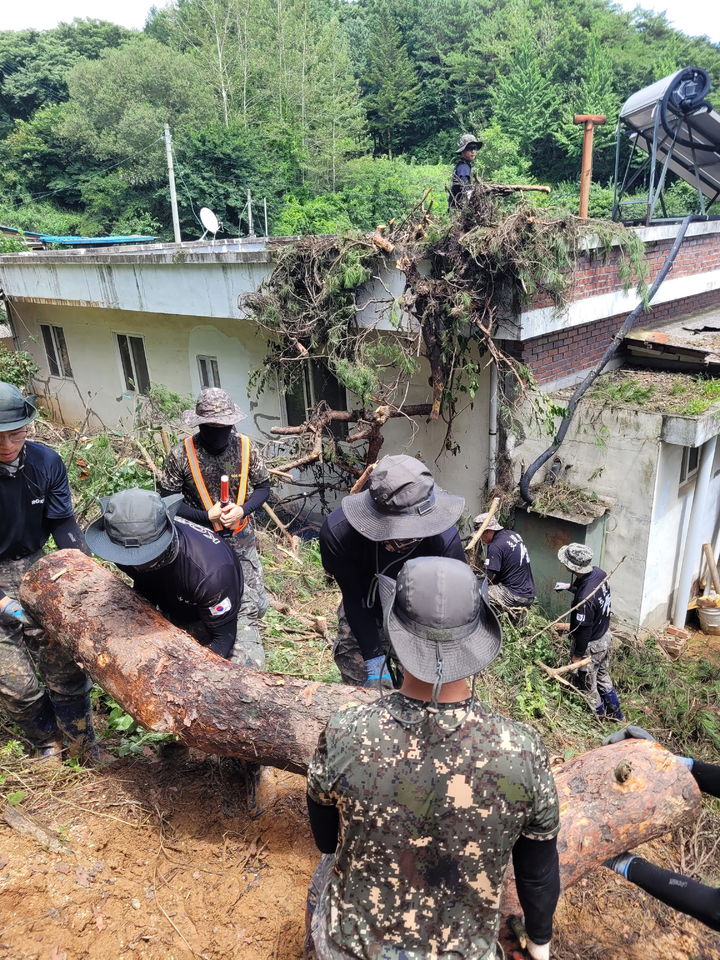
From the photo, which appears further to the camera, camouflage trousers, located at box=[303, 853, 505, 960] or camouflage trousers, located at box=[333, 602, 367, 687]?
camouflage trousers, located at box=[333, 602, 367, 687]

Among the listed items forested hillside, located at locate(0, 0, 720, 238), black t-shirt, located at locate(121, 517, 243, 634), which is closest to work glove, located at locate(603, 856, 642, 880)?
black t-shirt, located at locate(121, 517, 243, 634)

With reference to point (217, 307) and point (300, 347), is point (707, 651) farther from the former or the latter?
point (217, 307)

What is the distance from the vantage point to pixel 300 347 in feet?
24.8

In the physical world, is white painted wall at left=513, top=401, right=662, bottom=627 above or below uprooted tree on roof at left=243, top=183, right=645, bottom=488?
below

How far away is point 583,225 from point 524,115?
128 ft

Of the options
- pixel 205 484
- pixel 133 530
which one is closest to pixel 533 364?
pixel 205 484

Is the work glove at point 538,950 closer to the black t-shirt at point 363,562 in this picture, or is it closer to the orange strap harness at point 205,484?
the black t-shirt at point 363,562

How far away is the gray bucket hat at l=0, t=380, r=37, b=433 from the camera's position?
317 centimetres

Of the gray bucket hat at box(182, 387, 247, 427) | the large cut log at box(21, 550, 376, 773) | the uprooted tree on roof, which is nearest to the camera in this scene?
the large cut log at box(21, 550, 376, 773)

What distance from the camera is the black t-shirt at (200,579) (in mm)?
2938

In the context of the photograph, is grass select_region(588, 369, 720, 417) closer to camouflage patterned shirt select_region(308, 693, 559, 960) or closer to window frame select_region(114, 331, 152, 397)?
camouflage patterned shirt select_region(308, 693, 559, 960)

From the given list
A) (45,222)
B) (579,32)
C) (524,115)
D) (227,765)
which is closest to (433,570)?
(227,765)

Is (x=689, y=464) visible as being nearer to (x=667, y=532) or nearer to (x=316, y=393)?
(x=667, y=532)

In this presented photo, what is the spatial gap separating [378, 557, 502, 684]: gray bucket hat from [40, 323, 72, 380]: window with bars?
14272mm
